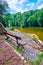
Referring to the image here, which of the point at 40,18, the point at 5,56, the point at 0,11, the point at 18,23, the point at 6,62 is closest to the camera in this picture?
the point at 6,62

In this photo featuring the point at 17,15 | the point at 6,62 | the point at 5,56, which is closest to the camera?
the point at 6,62

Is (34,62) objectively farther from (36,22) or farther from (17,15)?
(17,15)

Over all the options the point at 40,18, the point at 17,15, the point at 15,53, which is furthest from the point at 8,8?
the point at 17,15

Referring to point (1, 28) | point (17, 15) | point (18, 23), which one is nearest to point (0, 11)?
point (1, 28)

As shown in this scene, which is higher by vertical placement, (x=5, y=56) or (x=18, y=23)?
(x=5, y=56)

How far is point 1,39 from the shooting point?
19.8m

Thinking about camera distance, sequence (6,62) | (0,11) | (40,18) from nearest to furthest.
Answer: (6,62)
(0,11)
(40,18)

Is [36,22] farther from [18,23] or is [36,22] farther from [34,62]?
[34,62]

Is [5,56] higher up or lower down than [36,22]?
higher up

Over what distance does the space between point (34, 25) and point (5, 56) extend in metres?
109

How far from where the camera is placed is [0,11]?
46.8 metres

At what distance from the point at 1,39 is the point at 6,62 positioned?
679cm

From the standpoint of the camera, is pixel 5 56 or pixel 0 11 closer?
pixel 5 56

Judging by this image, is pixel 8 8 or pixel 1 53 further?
pixel 8 8
